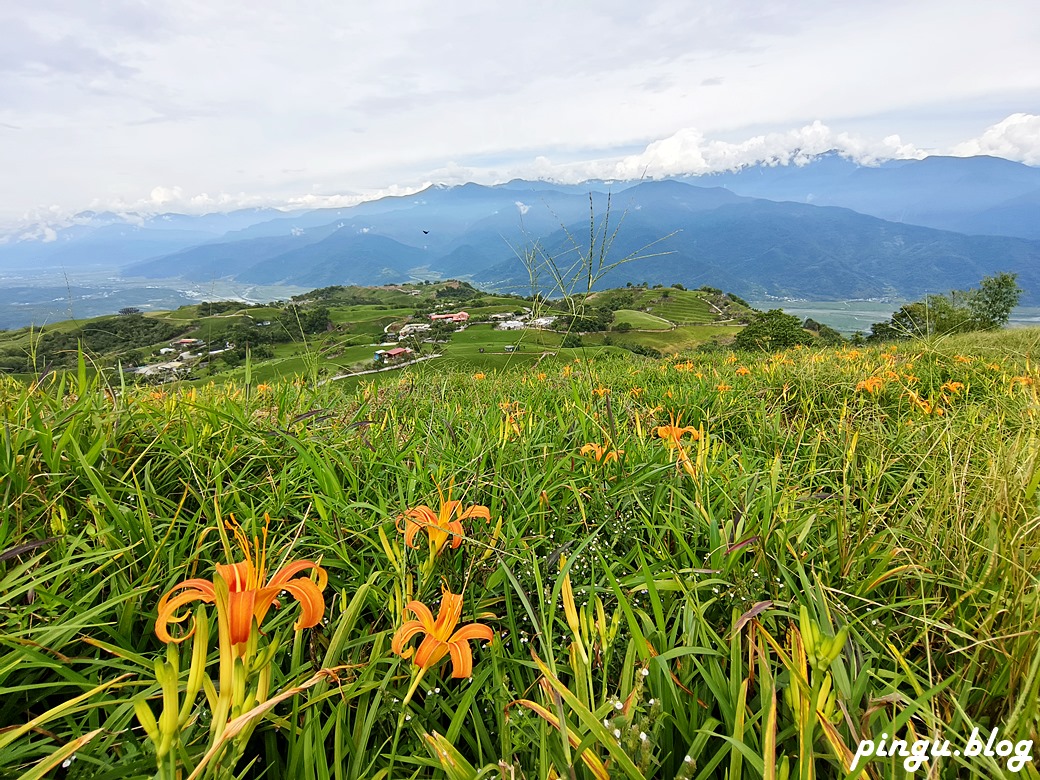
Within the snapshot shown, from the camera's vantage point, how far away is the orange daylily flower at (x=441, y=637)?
87 centimetres

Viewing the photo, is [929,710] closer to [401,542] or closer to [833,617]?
[833,617]

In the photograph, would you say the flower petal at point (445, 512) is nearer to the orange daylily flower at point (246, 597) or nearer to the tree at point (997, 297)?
the orange daylily flower at point (246, 597)

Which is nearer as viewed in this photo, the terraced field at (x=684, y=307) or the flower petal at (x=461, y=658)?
the flower petal at (x=461, y=658)

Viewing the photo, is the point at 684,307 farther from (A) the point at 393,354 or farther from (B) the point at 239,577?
(B) the point at 239,577

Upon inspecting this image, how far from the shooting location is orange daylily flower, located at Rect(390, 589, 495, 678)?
34.2 inches

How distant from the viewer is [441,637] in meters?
0.90

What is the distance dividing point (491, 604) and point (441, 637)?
1.47ft

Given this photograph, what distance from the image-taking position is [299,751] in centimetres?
84

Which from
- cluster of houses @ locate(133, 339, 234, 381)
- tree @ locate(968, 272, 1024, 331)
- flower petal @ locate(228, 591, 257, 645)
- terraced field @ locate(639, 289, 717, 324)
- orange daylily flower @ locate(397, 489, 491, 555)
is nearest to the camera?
flower petal @ locate(228, 591, 257, 645)

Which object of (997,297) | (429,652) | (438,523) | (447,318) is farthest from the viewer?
A: (997,297)

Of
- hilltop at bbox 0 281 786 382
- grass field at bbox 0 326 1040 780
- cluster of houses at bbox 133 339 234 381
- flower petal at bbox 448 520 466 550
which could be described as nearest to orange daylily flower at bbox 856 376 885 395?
grass field at bbox 0 326 1040 780

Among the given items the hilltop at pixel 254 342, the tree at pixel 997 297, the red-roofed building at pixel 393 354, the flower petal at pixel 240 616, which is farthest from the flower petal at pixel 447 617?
the tree at pixel 997 297

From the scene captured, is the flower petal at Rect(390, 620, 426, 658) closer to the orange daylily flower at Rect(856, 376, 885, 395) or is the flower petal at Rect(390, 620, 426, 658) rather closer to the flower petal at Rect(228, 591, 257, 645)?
the flower petal at Rect(228, 591, 257, 645)

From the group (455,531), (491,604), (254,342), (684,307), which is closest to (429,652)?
(455,531)
